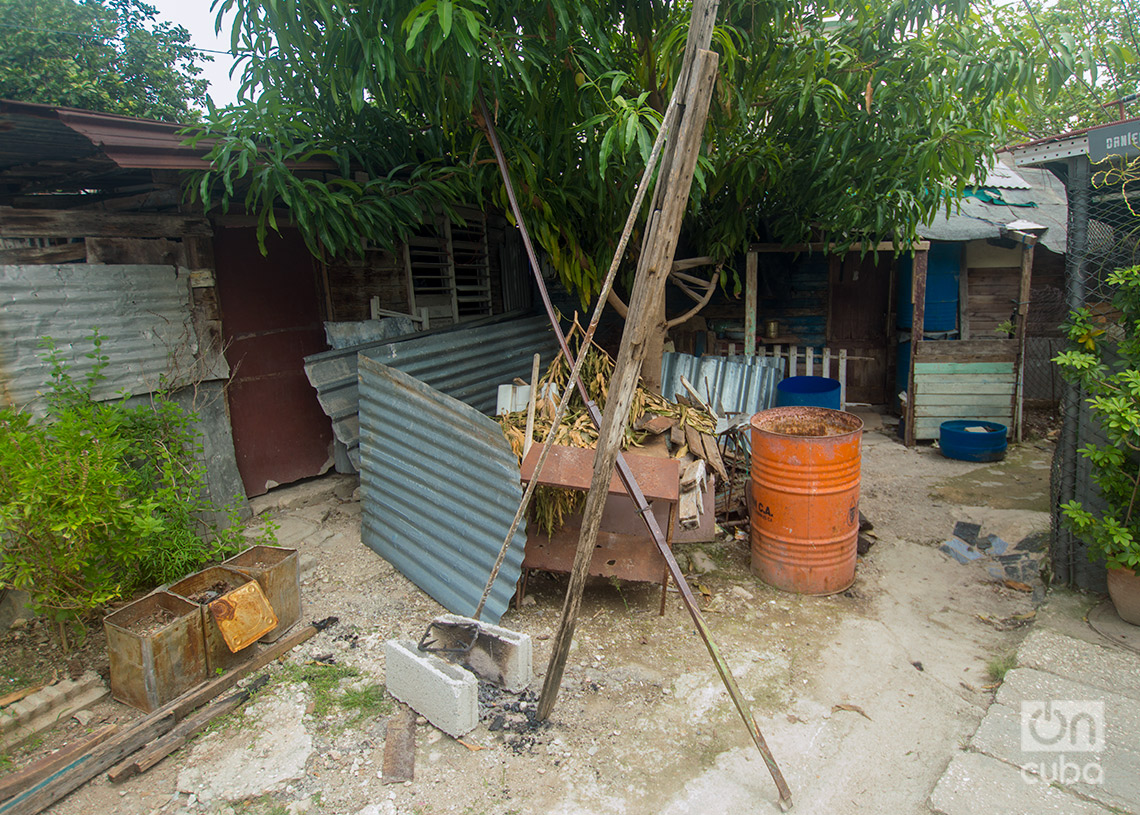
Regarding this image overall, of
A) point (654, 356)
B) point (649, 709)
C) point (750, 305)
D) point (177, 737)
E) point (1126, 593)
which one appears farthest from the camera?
point (750, 305)

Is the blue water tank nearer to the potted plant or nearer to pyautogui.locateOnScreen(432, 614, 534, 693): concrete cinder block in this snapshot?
the potted plant

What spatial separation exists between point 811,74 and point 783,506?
3044mm

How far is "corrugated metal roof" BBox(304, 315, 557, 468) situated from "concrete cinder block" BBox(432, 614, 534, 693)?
7.64 feet

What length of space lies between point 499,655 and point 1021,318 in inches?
293

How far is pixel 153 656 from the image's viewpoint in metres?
3.07

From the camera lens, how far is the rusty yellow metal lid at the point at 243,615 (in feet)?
10.8

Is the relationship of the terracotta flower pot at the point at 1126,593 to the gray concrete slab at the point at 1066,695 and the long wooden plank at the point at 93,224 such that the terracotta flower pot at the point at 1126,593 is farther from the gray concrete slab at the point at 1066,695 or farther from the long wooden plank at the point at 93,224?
the long wooden plank at the point at 93,224

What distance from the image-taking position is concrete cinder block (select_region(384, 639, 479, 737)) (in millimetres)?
2969

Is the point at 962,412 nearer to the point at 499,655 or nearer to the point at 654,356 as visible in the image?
the point at 654,356

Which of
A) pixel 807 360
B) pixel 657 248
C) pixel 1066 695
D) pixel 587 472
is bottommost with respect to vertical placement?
pixel 1066 695

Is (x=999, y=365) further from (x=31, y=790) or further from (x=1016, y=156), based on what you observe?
(x=31, y=790)

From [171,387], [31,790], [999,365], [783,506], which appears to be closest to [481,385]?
[171,387]

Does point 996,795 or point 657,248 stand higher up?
point 657,248

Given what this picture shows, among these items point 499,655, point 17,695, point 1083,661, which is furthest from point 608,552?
point 17,695
